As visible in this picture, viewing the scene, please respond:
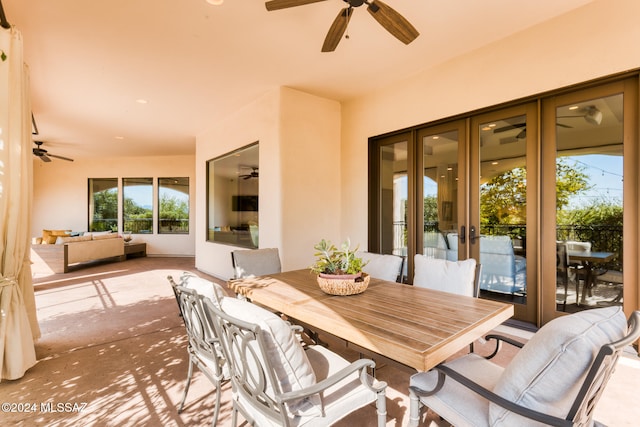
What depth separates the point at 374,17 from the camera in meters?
2.33

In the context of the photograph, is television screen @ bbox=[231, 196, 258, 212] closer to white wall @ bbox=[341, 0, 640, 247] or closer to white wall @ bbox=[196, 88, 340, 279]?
white wall @ bbox=[196, 88, 340, 279]

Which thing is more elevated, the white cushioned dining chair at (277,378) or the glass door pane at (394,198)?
the glass door pane at (394,198)

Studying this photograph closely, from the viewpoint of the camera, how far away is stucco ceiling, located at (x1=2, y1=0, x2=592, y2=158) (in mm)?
2807

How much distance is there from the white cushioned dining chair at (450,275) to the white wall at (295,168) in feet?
7.79

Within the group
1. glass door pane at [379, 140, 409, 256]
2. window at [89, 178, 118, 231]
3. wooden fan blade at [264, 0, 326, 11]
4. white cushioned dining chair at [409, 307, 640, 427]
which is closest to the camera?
white cushioned dining chair at [409, 307, 640, 427]

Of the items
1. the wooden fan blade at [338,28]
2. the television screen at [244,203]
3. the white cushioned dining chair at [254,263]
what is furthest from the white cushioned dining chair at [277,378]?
the television screen at [244,203]

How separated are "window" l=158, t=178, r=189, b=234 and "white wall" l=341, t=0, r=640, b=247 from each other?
6.93 m

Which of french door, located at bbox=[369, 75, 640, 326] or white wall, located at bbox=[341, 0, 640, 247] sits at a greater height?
white wall, located at bbox=[341, 0, 640, 247]

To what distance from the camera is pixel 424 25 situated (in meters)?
3.07

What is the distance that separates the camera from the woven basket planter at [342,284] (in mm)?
1997

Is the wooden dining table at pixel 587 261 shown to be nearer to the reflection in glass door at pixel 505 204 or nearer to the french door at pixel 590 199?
the french door at pixel 590 199

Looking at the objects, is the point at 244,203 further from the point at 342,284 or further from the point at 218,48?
the point at 342,284

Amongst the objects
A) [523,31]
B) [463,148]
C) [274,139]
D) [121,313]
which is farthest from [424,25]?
[121,313]

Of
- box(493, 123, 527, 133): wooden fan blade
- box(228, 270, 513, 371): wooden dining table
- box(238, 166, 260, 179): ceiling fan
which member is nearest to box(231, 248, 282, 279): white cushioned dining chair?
box(228, 270, 513, 371): wooden dining table
